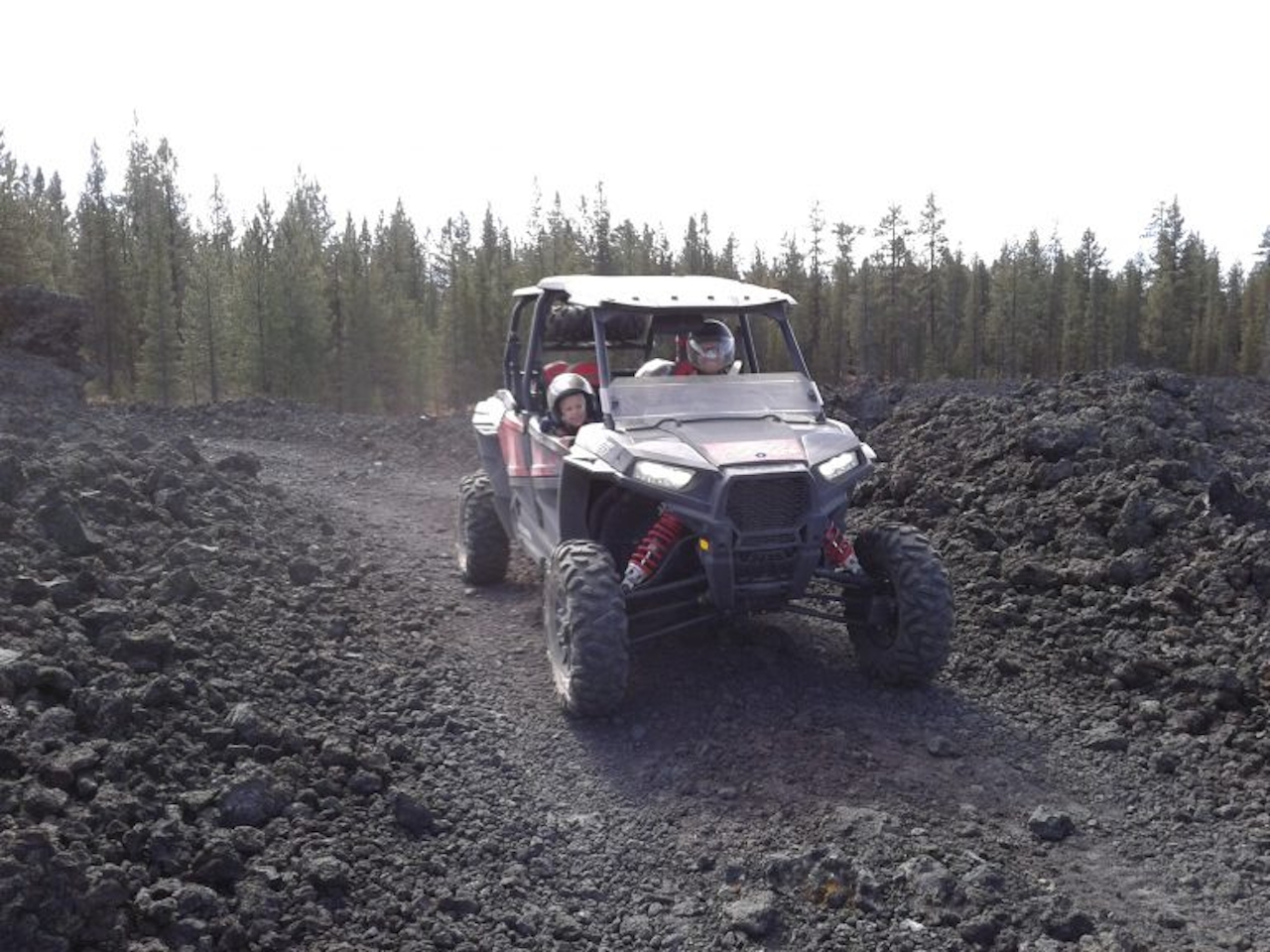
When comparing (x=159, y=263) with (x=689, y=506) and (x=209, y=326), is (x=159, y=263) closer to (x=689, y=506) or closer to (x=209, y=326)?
(x=209, y=326)

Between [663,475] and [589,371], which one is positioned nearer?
[663,475]

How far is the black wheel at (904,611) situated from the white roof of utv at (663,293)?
1.68 m

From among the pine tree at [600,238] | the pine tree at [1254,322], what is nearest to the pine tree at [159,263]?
the pine tree at [600,238]

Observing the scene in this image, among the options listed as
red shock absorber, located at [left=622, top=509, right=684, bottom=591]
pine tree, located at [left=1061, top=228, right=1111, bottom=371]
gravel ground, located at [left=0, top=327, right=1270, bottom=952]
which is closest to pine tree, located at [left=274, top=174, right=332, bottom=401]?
gravel ground, located at [left=0, top=327, right=1270, bottom=952]

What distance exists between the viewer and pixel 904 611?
20.6 ft

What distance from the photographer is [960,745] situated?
19.1 ft

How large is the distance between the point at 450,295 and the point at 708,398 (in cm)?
4753

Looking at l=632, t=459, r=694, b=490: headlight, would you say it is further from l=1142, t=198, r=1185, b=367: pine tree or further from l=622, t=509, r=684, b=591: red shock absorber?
l=1142, t=198, r=1185, b=367: pine tree

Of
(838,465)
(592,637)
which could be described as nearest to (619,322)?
(838,465)

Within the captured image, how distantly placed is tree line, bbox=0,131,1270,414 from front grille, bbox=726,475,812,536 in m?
29.2

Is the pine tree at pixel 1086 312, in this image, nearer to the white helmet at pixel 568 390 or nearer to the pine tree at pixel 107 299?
the pine tree at pixel 107 299

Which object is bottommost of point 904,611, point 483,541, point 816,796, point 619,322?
point 816,796

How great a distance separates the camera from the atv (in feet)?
19.4

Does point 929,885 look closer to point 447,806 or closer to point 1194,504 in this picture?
point 447,806
